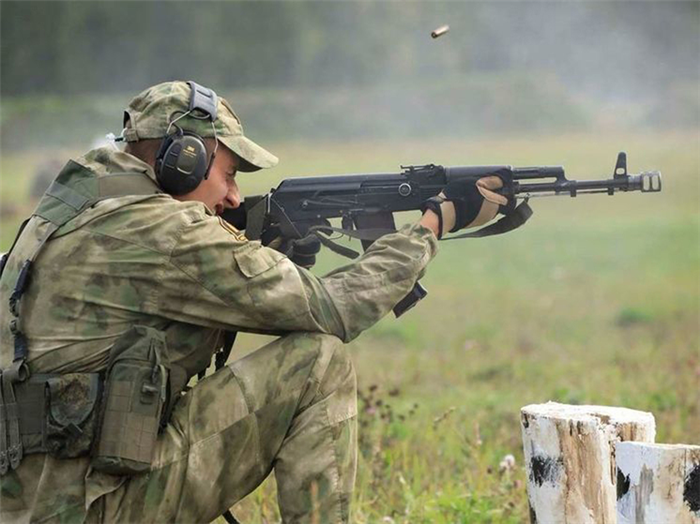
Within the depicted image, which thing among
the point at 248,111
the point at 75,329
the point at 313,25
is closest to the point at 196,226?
the point at 75,329

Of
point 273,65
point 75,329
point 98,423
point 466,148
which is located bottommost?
point 98,423

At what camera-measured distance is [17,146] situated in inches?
1125

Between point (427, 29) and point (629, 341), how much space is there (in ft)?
64.0

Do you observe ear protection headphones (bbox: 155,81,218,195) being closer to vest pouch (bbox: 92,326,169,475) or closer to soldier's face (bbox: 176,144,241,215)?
soldier's face (bbox: 176,144,241,215)

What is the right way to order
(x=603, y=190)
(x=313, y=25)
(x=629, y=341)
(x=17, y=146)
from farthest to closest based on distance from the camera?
(x=313, y=25) < (x=17, y=146) < (x=629, y=341) < (x=603, y=190)

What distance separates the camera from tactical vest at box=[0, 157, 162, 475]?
4305 millimetres

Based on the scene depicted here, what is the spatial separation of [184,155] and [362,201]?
93 cm

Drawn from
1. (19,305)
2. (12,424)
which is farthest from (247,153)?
(12,424)

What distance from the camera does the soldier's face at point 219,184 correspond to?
4762mm

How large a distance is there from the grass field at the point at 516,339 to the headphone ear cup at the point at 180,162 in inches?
62.8

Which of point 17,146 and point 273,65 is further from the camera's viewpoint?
point 273,65

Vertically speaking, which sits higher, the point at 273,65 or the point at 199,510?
the point at 273,65

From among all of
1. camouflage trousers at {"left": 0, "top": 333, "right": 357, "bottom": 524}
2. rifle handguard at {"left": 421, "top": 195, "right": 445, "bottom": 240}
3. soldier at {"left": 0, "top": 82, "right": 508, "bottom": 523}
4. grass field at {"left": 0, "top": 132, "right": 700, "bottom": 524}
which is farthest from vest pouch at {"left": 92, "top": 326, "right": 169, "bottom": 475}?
grass field at {"left": 0, "top": 132, "right": 700, "bottom": 524}

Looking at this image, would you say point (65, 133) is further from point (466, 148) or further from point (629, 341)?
point (629, 341)
